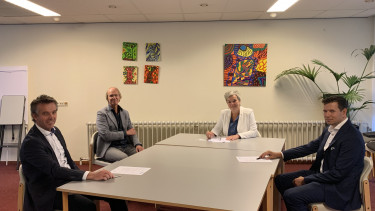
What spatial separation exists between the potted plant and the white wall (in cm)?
12

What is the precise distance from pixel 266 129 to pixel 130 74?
2517 mm

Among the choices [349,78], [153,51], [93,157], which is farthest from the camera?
[153,51]

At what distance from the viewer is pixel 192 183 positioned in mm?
1903

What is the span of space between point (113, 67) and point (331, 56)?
3707 millimetres

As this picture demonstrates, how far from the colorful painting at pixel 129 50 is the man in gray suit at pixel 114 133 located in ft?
5.58

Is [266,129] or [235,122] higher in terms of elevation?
[235,122]

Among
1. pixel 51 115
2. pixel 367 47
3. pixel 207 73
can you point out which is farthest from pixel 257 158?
pixel 367 47

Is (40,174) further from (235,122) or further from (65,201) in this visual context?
(235,122)

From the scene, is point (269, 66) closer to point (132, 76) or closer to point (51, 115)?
point (132, 76)

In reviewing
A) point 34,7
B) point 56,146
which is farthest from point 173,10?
point 56,146

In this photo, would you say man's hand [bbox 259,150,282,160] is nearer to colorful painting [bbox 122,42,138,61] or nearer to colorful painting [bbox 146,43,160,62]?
colorful painting [bbox 146,43,160,62]

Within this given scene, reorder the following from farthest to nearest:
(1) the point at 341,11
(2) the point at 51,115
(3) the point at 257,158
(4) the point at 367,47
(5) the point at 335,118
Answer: (4) the point at 367,47 → (1) the point at 341,11 → (3) the point at 257,158 → (5) the point at 335,118 → (2) the point at 51,115

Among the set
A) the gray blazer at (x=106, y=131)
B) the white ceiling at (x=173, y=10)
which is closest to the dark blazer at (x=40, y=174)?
the gray blazer at (x=106, y=131)

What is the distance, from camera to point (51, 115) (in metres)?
→ 2.15
